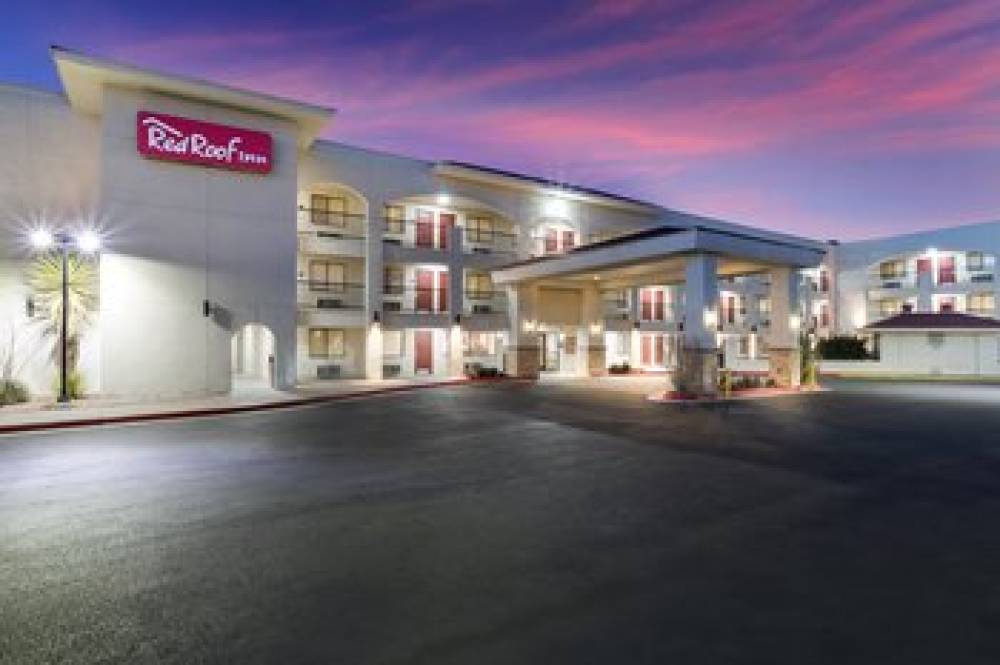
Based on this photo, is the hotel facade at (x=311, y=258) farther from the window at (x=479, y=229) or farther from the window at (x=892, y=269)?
the window at (x=892, y=269)

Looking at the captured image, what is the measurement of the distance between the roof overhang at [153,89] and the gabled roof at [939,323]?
123 feet

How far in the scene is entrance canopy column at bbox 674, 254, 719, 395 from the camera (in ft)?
74.3

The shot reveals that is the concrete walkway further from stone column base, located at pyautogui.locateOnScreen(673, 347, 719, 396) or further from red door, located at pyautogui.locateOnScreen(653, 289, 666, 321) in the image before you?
red door, located at pyautogui.locateOnScreen(653, 289, 666, 321)

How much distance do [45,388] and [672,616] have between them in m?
23.9

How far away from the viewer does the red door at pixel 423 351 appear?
33.7 metres

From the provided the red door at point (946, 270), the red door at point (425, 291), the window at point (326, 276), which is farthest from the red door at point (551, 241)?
the red door at point (946, 270)

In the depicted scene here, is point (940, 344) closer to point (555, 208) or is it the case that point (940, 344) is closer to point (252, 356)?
point (555, 208)

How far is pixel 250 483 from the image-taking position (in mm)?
8773

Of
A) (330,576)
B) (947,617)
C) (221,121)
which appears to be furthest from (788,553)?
(221,121)

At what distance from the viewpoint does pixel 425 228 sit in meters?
34.2

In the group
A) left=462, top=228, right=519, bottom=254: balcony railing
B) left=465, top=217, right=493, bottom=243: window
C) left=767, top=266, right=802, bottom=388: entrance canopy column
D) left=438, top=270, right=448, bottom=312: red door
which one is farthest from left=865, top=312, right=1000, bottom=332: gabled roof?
left=438, top=270, right=448, bottom=312: red door

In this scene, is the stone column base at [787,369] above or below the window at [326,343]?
below

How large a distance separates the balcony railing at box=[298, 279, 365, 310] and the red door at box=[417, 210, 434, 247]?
4.87m

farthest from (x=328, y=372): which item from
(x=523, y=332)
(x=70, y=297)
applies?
(x=70, y=297)
